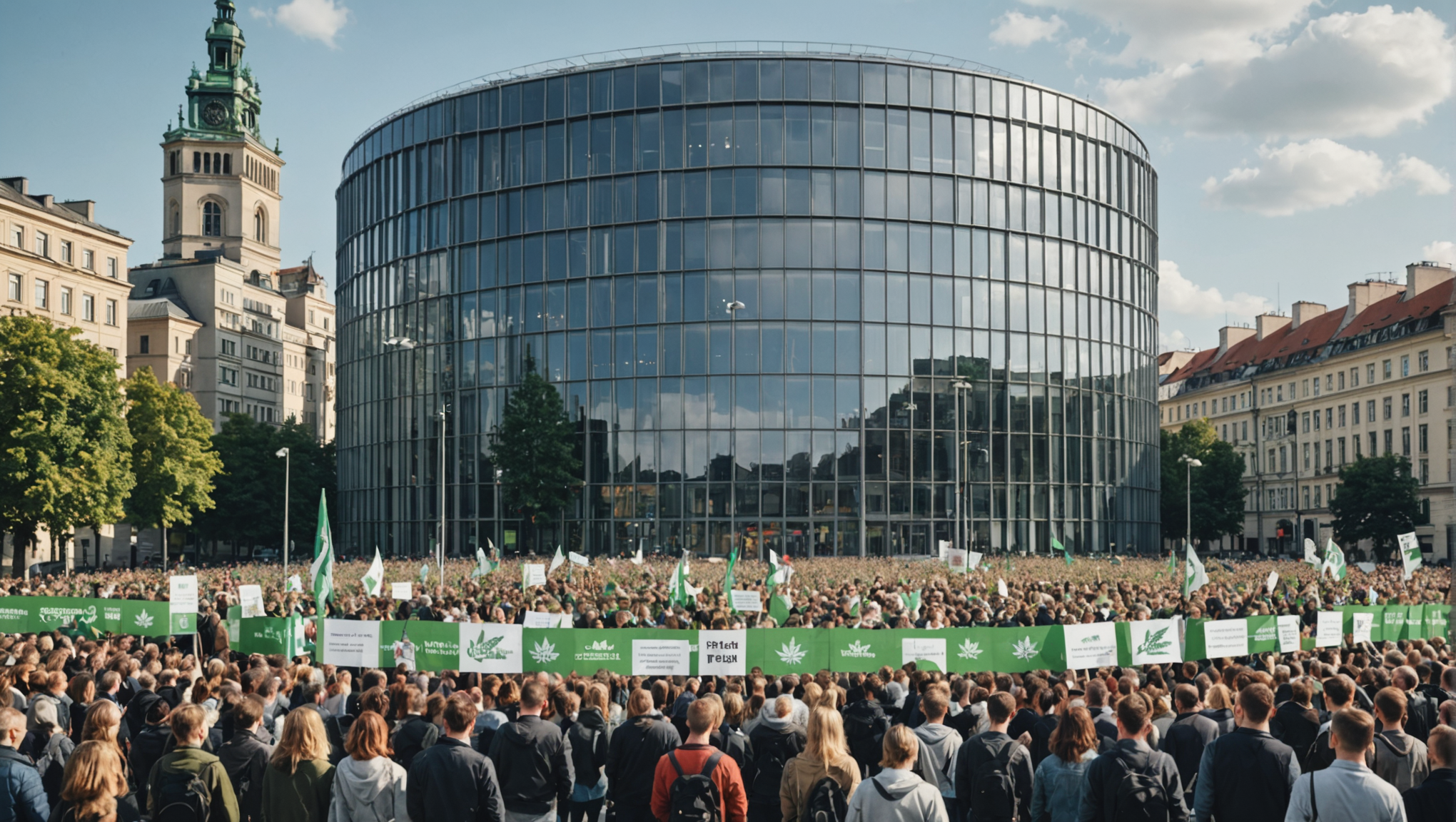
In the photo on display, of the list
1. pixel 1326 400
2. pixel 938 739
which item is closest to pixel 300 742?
pixel 938 739

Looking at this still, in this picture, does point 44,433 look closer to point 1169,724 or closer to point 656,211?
point 656,211

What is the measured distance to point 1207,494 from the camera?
9919 cm

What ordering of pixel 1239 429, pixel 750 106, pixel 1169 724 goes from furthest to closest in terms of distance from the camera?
pixel 1239 429
pixel 750 106
pixel 1169 724

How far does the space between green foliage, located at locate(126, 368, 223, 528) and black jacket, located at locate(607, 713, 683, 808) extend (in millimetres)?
62139

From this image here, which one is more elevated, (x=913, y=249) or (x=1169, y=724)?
→ (x=913, y=249)

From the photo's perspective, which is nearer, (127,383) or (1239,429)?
(127,383)

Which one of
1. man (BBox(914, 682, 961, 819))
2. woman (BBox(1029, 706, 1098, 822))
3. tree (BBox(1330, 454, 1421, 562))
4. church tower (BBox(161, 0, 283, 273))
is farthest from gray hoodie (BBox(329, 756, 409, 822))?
church tower (BBox(161, 0, 283, 273))

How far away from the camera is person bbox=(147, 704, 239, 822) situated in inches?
300

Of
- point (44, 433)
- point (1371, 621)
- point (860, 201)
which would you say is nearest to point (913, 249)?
point (860, 201)

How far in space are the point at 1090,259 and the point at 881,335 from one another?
14.7 m

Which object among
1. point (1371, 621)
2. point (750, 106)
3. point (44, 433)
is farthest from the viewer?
point (750, 106)

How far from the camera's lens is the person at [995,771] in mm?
8602

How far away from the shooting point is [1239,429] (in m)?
120

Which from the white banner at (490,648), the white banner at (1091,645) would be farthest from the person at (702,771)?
the white banner at (1091,645)
